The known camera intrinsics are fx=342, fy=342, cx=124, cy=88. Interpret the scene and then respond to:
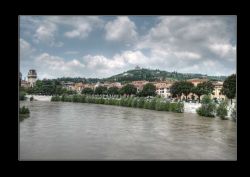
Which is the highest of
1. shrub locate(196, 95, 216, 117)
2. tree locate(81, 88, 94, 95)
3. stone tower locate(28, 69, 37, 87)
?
stone tower locate(28, 69, 37, 87)

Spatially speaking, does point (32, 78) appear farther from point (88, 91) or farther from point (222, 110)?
point (222, 110)

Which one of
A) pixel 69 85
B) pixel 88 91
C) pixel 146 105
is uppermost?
pixel 69 85

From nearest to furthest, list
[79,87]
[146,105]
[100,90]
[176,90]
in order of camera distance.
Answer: [146,105] < [176,90] < [100,90] < [79,87]

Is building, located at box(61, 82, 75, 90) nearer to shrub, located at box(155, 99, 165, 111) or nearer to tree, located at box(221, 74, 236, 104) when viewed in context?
shrub, located at box(155, 99, 165, 111)

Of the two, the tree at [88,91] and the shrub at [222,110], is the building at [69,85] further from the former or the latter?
the shrub at [222,110]

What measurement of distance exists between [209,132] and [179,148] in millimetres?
2401

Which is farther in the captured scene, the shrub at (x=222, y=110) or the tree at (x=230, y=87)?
the tree at (x=230, y=87)

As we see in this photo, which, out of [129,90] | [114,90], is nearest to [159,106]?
[129,90]

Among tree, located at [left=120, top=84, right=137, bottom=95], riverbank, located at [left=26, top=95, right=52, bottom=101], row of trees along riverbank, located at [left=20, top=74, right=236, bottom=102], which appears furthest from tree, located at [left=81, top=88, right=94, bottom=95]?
tree, located at [left=120, top=84, right=137, bottom=95]

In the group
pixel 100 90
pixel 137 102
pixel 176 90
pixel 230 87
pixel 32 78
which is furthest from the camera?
pixel 32 78

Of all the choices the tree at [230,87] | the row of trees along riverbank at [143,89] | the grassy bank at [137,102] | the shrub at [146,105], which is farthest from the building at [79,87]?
the tree at [230,87]
